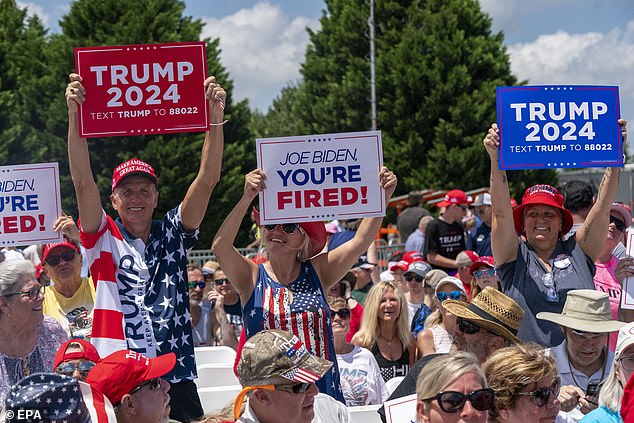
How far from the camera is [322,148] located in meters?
5.44

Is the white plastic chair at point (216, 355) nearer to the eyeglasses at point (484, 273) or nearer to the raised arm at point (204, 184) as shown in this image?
the eyeglasses at point (484, 273)

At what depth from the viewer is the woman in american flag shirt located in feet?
15.2

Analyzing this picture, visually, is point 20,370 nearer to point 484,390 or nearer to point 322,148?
point 322,148

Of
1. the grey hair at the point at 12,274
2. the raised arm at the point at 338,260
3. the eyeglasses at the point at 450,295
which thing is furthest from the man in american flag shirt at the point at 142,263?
the eyeglasses at the point at 450,295

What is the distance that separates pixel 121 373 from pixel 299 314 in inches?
49.7

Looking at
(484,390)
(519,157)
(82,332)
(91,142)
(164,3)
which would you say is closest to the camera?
(484,390)

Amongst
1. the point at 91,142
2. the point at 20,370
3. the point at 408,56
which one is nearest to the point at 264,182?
the point at 20,370

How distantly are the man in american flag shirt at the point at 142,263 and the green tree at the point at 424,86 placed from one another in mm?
29028

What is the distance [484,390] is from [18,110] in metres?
29.3

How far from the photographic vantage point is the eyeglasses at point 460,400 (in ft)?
11.2

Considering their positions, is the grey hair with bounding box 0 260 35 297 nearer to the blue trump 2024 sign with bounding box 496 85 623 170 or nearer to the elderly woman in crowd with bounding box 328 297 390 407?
the elderly woman in crowd with bounding box 328 297 390 407

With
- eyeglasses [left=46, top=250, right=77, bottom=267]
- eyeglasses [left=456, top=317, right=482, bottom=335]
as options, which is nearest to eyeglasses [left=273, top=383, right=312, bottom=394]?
eyeglasses [left=456, top=317, right=482, bottom=335]

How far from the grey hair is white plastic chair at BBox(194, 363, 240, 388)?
2.42 m

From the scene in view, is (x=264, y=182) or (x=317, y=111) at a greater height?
(x=317, y=111)
